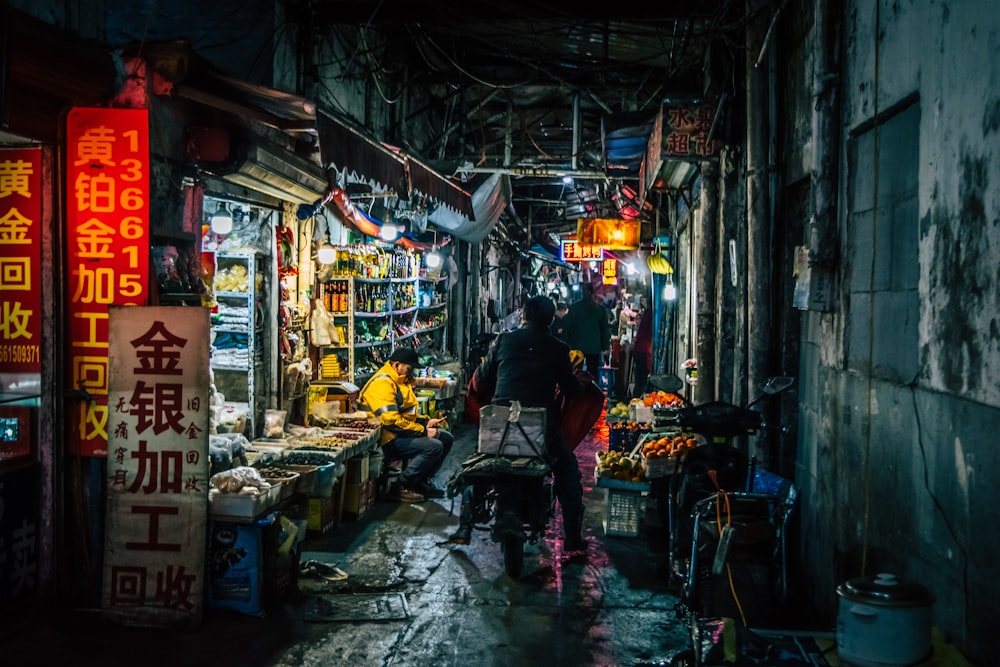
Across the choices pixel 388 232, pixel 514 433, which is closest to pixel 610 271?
pixel 388 232

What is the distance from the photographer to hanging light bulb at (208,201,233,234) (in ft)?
29.9

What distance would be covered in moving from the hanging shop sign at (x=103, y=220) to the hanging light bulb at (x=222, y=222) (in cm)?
295

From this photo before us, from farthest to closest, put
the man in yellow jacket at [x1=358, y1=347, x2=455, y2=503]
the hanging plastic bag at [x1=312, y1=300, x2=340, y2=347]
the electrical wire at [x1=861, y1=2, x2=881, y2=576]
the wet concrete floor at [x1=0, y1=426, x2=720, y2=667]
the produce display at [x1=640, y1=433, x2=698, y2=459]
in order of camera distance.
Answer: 1. the hanging plastic bag at [x1=312, y1=300, x2=340, y2=347]
2. the man in yellow jacket at [x1=358, y1=347, x2=455, y2=503]
3. the produce display at [x1=640, y1=433, x2=698, y2=459]
4. the wet concrete floor at [x1=0, y1=426, x2=720, y2=667]
5. the electrical wire at [x1=861, y1=2, x2=881, y2=576]

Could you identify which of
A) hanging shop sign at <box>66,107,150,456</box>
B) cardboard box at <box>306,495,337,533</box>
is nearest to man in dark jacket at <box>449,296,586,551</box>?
cardboard box at <box>306,495,337,533</box>

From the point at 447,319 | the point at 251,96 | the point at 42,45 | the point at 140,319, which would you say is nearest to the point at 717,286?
the point at 251,96

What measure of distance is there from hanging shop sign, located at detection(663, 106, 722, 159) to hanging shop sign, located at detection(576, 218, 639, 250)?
28.4 ft

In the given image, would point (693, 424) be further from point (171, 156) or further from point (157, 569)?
point (171, 156)

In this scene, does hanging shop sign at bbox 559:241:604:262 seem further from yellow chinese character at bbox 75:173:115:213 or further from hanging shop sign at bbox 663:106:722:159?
yellow chinese character at bbox 75:173:115:213

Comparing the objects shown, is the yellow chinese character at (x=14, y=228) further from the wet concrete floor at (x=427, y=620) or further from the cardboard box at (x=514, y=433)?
the cardboard box at (x=514, y=433)

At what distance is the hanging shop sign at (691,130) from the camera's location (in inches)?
383

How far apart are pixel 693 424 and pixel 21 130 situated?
18.3ft

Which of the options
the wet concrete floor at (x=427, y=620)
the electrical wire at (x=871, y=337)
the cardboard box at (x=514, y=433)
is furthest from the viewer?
the cardboard box at (x=514, y=433)

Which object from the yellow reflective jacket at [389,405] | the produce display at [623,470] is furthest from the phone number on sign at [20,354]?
the produce display at [623,470]

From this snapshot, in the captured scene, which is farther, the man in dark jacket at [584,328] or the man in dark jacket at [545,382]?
the man in dark jacket at [584,328]
